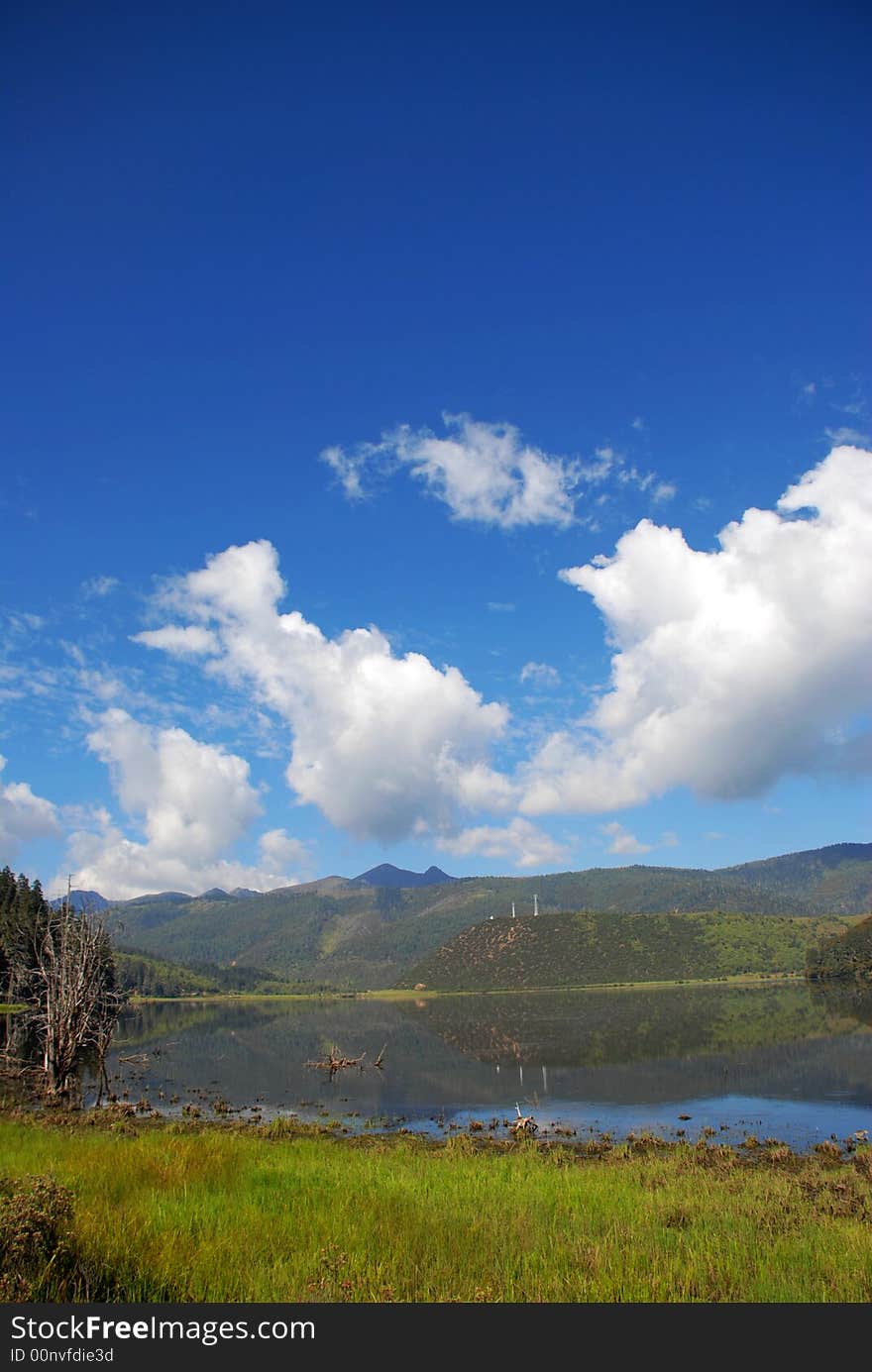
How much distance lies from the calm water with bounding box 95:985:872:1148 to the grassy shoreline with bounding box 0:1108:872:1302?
42.1 feet

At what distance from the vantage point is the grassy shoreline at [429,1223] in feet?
35.7

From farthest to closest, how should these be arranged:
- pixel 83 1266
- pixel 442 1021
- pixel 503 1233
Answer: pixel 442 1021, pixel 503 1233, pixel 83 1266

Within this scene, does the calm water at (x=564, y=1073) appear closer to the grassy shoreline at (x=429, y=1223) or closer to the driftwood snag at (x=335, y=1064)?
the driftwood snag at (x=335, y=1064)

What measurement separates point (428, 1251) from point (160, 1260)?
4.93 m

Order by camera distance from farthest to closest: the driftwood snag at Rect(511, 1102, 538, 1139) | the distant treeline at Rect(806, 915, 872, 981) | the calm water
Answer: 1. the distant treeline at Rect(806, 915, 872, 981)
2. the calm water
3. the driftwood snag at Rect(511, 1102, 538, 1139)

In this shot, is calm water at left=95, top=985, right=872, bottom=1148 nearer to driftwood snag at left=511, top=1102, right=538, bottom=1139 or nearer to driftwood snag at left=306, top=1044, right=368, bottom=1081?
driftwood snag at left=306, top=1044, right=368, bottom=1081

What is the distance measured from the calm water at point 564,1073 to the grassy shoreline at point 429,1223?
1283 cm

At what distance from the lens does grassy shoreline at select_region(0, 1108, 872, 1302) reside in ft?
35.7

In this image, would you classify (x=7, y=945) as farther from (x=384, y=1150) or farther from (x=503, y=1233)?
(x=503, y=1233)

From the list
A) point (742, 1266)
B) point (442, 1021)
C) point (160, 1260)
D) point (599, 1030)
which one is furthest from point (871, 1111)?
point (442, 1021)

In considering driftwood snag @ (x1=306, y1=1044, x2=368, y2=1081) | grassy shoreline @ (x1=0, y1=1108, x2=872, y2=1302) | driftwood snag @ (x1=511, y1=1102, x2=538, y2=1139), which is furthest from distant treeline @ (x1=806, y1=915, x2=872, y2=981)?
grassy shoreline @ (x1=0, y1=1108, x2=872, y2=1302)

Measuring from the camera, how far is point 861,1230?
1666 cm

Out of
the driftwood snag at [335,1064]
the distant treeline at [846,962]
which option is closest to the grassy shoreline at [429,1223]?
the driftwood snag at [335,1064]

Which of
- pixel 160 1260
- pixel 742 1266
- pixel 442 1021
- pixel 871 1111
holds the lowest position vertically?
pixel 442 1021
